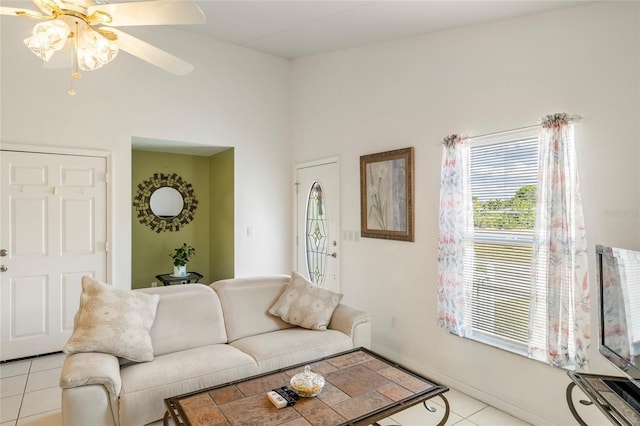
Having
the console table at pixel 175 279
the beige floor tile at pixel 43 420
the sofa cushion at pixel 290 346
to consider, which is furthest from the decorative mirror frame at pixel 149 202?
the sofa cushion at pixel 290 346

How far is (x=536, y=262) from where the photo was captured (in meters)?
2.55

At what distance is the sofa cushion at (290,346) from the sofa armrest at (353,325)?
0.06 m

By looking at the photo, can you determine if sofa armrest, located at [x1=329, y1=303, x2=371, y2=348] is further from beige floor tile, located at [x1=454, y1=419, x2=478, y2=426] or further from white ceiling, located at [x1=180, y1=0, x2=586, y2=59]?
white ceiling, located at [x1=180, y1=0, x2=586, y2=59]

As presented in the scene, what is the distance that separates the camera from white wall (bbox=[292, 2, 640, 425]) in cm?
226

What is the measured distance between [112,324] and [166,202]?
3.26 meters

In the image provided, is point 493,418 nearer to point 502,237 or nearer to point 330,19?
point 502,237

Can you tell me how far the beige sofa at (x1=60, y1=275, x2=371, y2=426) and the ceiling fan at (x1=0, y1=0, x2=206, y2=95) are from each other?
1704mm

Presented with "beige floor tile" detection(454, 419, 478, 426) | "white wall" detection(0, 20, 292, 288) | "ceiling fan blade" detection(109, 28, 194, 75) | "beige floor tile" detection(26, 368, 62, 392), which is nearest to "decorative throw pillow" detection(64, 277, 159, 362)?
"beige floor tile" detection(26, 368, 62, 392)

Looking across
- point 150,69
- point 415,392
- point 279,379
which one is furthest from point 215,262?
point 415,392

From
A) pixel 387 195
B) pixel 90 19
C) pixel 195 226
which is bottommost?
pixel 195 226

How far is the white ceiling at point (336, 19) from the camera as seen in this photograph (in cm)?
278

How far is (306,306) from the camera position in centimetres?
320

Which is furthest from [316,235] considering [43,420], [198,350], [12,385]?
[12,385]

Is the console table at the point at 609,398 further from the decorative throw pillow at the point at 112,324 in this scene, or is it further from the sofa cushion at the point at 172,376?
→ the decorative throw pillow at the point at 112,324
